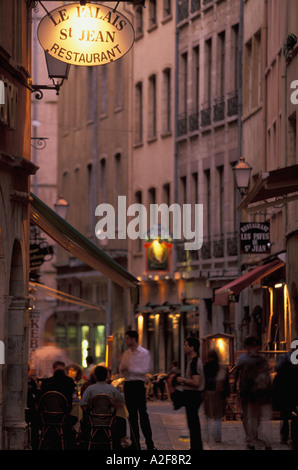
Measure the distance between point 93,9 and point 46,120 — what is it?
54.6 m

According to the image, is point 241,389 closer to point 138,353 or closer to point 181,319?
point 138,353

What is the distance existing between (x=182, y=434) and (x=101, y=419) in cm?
794

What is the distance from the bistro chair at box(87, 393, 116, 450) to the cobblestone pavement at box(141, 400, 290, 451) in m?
2.28

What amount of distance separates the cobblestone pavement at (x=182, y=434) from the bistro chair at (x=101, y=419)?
2275 millimetres

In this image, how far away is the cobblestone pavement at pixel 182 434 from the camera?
20.4m

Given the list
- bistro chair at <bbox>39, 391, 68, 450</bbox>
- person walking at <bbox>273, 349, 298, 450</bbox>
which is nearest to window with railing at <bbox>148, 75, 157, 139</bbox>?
person walking at <bbox>273, 349, 298, 450</bbox>

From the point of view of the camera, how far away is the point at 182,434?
2472 centimetres

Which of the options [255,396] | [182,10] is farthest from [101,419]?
[182,10]

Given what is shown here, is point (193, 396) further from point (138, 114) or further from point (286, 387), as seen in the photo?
point (138, 114)

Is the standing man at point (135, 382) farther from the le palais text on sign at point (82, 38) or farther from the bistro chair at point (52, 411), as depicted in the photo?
the le palais text on sign at point (82, 38)

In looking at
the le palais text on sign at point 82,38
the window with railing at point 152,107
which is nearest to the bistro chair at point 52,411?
the le palais text on sign at point 82,38

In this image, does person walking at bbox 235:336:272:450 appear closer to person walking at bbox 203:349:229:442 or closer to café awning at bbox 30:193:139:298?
person walking at bbox 203:349:229:442

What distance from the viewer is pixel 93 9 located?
16109 millimetres
